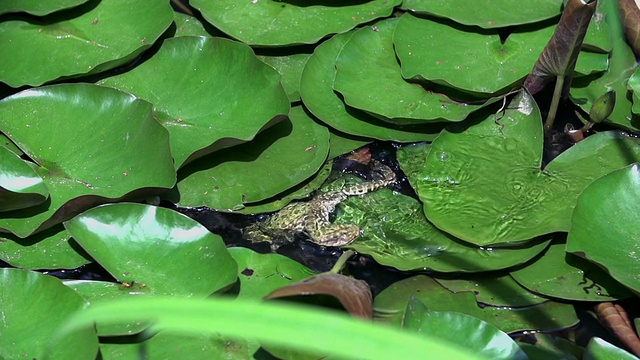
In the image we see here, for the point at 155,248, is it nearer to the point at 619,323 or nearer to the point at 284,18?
the point at 284,18

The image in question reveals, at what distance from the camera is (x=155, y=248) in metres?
1.74

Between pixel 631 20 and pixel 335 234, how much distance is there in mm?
1195

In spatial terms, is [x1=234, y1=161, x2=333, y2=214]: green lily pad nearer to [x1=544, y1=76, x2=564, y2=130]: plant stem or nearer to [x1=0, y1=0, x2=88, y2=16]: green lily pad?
[x1=544, y1=76, x2=564, y2=130]: plant stem

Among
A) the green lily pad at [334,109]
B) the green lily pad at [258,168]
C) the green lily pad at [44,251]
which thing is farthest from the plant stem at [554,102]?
the green lily pad at [44,251]

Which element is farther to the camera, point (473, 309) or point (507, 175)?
point (507, 175)

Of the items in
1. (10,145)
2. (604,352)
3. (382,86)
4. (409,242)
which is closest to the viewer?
(604,352)

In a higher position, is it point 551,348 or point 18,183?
point 18,183

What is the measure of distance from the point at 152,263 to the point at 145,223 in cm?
11

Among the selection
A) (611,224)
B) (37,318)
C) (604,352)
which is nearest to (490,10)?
(611,224)

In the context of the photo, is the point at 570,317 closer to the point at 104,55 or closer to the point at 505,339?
the point at 505,339

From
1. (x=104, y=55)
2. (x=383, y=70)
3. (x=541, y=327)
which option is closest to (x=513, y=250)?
(x=541, y=327)

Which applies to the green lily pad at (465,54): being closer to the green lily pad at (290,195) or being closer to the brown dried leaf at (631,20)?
the brown dried leaf at (631,20)

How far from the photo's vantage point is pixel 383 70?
2.22 metres

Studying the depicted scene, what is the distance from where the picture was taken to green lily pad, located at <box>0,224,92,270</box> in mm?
1836
